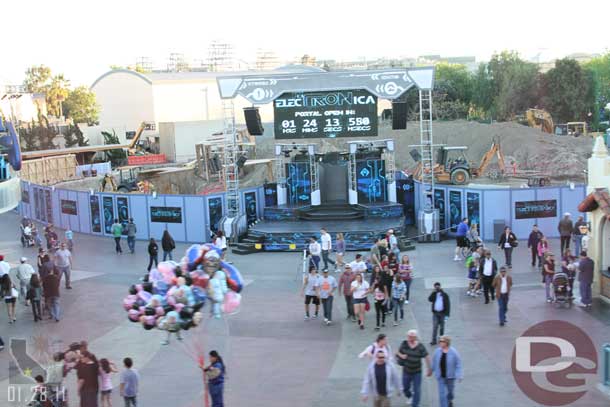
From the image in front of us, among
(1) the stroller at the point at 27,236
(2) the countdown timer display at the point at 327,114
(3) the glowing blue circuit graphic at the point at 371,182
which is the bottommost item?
(1) the stroller at the point at 27,236

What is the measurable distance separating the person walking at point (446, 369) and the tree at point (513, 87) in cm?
6339

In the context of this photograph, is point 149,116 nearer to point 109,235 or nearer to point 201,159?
point 201,159

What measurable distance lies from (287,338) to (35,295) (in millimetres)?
6035

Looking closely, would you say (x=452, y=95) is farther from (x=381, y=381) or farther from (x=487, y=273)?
(x=381, y=381)

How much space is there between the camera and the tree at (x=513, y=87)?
72.1 meters

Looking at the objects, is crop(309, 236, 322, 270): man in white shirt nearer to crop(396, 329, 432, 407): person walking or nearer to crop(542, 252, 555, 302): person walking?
crop(542, 252, 555, 302): person walking

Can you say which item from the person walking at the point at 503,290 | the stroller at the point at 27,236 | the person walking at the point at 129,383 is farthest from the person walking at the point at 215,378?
the stroller at the point at 27,236

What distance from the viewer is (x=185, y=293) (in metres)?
11.1

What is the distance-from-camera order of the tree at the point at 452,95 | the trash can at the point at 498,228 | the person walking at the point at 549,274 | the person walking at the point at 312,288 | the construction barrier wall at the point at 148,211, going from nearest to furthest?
the person walking at the point at 312,288
the person walking at the point at 549,274
the trash can at the point at 498,228
the construction barrier wall at the point at 148,211
the tree at the point at 452,95

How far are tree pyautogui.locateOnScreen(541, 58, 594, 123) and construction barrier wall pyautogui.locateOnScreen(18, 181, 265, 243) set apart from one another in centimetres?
4577

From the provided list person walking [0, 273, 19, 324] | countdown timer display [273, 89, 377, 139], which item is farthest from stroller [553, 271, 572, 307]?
countdown timer display [273, 89, 377, 139]

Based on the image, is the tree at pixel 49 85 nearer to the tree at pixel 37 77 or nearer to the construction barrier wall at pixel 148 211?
the tree at pixel 37 77

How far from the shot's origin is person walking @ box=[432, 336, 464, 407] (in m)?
11.4

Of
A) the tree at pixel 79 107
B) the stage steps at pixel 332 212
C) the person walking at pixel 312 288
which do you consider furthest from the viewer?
the tree at pixel 79 107
